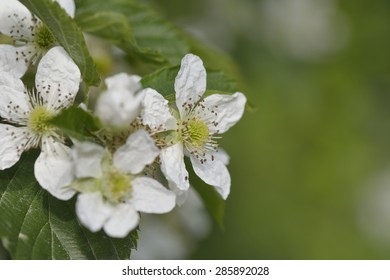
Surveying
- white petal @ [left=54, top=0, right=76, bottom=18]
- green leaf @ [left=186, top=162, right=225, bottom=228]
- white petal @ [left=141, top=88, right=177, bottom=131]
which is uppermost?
white petal @ [left=54, top=0, right=76, bottom=18]

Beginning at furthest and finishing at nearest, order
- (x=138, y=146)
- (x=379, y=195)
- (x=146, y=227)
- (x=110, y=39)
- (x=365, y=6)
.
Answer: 1. (x=379, y=195)
2. (x=365, y=6)
3. (x=146, y=227)
4. (x=110, y=39)
5. (x=138, y=146)

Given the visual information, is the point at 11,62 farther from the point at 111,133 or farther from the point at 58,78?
the point at 111,133

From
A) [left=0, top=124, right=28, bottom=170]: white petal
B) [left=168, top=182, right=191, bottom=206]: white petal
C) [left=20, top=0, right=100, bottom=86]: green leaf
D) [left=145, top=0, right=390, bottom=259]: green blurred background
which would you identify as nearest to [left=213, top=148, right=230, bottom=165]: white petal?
[left=168, top=182, right=191, bottom=206]: white petal

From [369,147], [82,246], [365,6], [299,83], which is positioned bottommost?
[369,147]

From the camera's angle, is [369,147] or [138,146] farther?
[369,147]

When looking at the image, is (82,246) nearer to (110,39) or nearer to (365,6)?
(110,39)

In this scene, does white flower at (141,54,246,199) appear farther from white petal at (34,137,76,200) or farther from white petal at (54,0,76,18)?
white petal at (54,0,76,18)

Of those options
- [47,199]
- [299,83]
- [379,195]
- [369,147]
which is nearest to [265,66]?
[299,83]

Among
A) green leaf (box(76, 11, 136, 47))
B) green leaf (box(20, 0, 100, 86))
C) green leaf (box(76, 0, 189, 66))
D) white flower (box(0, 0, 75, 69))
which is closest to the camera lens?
green leaf (box(20, 0, 100, 86))
